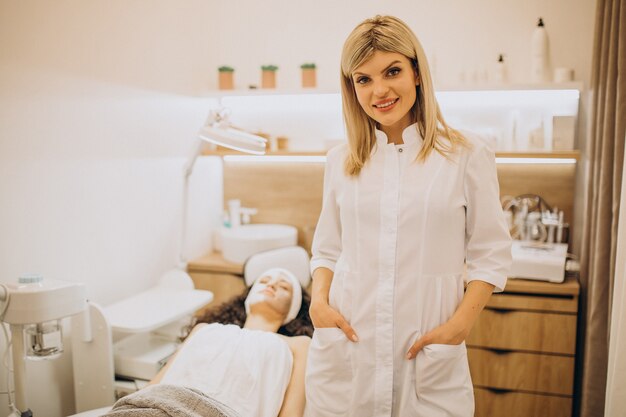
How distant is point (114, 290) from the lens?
245 cm

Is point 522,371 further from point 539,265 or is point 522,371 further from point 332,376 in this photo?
point 332,376

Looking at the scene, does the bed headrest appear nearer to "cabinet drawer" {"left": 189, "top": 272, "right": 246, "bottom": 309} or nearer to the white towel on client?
"cabinet drawer" {"left": 189, "top": 272, "right": 246, "bottom": 309}

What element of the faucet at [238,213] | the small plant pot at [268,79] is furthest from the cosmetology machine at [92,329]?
the small plant pot at [268,79]

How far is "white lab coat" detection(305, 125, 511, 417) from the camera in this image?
3.87 ft

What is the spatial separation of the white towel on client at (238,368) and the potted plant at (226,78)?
1666 mm

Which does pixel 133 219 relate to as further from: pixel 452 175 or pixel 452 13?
pixel 452 13

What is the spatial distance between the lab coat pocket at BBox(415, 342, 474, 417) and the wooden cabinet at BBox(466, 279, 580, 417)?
127cm

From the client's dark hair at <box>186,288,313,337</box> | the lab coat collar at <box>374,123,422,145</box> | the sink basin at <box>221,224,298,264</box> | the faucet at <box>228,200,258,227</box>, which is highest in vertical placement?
the lab coat collar at <box>374,123,422,145</box>

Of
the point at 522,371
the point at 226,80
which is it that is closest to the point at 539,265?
the point at 522,371

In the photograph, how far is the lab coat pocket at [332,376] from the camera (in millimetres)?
1262

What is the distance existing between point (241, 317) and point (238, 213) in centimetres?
109

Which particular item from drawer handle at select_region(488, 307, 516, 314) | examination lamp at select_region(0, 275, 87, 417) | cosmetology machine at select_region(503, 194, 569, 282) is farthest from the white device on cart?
examination lamp at select_region(0, 275, 87, 417)

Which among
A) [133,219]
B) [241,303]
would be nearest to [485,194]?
[241,303]

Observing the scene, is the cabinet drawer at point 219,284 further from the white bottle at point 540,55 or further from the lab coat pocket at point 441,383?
the white bottle at point 540,55
